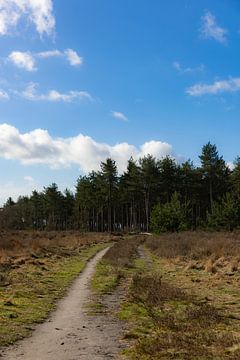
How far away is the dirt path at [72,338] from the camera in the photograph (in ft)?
28.3

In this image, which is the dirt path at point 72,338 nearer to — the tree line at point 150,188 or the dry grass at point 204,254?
the dry grass at point 204,254

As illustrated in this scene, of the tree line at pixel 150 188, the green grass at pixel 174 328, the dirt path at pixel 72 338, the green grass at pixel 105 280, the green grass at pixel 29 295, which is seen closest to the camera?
the green grass at pixel 174 328

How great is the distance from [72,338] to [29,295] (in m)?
6.25

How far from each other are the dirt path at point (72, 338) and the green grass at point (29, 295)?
382 millimetres

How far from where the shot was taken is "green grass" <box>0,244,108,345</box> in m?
11.1

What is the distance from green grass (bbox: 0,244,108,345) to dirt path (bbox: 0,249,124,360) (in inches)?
15.1

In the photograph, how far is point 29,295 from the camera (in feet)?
52.3

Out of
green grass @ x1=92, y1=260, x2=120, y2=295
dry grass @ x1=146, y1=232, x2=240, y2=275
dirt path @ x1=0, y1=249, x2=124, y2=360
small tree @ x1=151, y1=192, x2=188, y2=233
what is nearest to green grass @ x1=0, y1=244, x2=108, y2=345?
dirt path @ x1=0, y1=249, x2=124, y2=360

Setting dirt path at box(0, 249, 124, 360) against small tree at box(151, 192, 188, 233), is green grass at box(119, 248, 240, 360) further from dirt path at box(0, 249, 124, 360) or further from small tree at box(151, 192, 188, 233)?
small tree at box(151, 192, 188, 233)

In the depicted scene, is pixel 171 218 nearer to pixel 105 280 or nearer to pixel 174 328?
pixel 105 280

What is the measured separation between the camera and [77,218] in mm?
118938

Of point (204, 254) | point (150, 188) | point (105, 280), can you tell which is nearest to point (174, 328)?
point (105, 280)

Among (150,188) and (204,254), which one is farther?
(150,188)

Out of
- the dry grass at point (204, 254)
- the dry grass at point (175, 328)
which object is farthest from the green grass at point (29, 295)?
the dry grass at point (204, 254)
